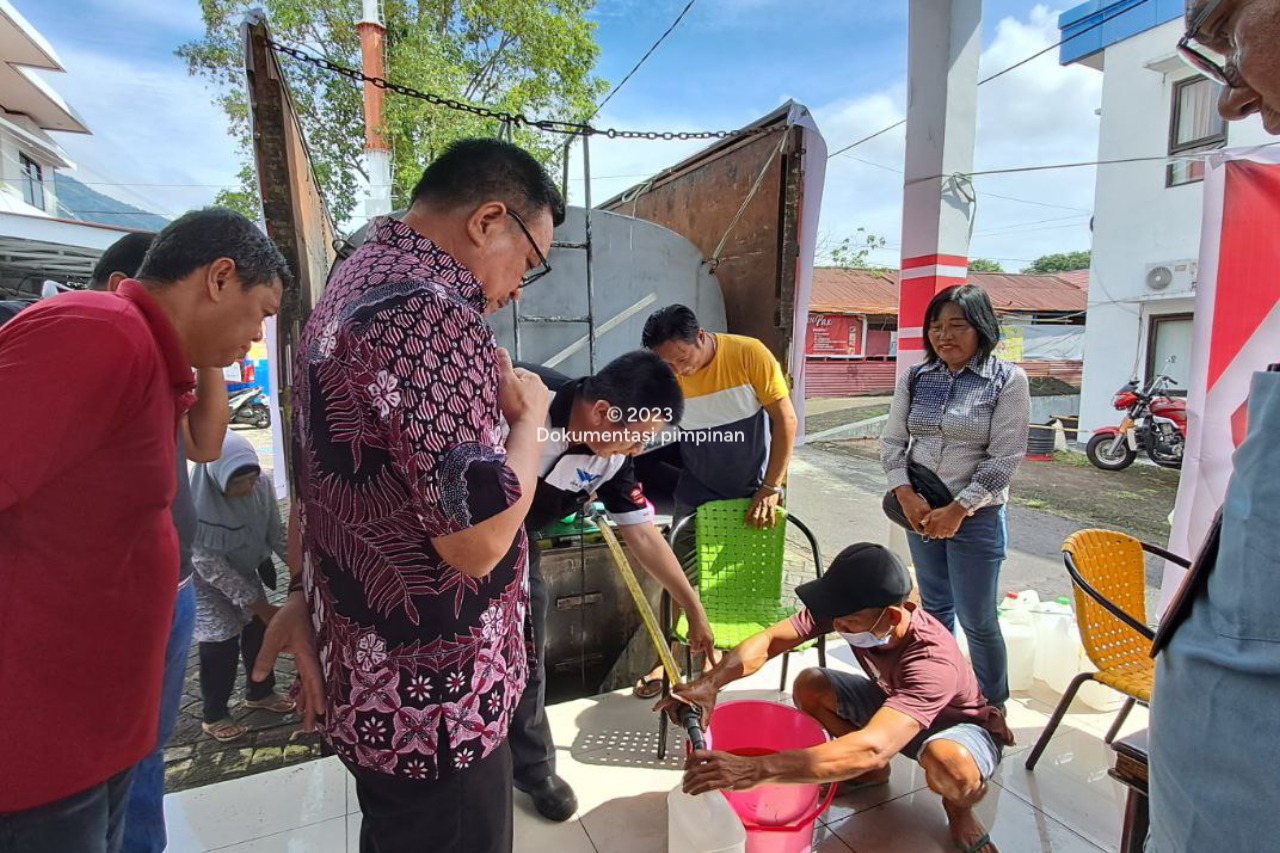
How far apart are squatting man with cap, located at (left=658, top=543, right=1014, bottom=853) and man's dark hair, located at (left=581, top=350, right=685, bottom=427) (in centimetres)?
69

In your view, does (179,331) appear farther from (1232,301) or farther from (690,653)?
(1232,301)

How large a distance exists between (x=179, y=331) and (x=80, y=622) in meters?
0.62

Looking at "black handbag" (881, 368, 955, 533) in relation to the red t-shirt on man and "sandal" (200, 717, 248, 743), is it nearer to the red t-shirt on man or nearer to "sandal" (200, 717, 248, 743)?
the red t-shirt on man

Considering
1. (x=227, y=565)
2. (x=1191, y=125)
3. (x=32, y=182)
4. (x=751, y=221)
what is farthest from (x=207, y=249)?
(x=32, y=182)

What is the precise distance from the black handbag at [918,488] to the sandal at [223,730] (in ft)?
9.54

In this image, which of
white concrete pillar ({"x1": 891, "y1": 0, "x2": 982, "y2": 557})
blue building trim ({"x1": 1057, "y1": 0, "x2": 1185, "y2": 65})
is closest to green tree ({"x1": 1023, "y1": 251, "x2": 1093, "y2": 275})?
blue building trim ({"x1": 1057, "y1": 0, "x2": 1185, "y2": 65})

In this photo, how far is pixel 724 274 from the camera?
4.16 metres

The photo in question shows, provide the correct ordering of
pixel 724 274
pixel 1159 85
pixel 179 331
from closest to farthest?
pixel 179 331 < pixel 724 274 < pixel 1159 85

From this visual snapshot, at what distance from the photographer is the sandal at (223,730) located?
271cm

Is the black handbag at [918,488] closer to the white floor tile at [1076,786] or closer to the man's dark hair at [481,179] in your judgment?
the white floor tile at [1076,786]

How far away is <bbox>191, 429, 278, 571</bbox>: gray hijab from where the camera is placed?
2.59 metres

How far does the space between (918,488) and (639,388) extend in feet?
4.82

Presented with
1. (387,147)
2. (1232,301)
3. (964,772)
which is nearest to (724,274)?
(1232,301)

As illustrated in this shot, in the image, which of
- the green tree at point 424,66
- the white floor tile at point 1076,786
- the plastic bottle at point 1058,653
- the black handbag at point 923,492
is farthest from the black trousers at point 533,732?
the green tree at point 424,66
